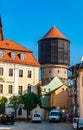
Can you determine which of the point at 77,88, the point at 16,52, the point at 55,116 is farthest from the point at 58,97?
the point at 55,116

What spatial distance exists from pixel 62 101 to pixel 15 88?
13.3 m

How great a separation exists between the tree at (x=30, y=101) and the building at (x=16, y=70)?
5248 millimetres

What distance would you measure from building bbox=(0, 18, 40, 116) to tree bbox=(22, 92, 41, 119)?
525 centimetres

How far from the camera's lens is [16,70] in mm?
76812

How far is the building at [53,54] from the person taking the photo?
359 ft

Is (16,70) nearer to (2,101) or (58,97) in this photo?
(2,101)

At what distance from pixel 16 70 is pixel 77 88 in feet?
40.5

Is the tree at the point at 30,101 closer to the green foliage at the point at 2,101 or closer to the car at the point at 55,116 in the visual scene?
the green foliage at the point at 2,101

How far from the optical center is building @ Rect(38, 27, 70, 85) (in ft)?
359

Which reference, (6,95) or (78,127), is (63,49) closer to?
(6,95)

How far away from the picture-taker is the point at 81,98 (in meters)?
67.8

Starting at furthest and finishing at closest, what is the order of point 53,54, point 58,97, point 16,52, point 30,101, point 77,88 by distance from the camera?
point 53,54 → point 58,97 → point 16,52 → point 77,88 → point 30,101

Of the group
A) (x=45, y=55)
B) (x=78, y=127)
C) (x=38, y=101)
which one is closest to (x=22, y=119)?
(x=38, y=101)

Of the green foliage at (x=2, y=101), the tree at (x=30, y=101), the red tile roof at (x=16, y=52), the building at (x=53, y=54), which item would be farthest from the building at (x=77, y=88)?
the building at (x=53, y=54)
